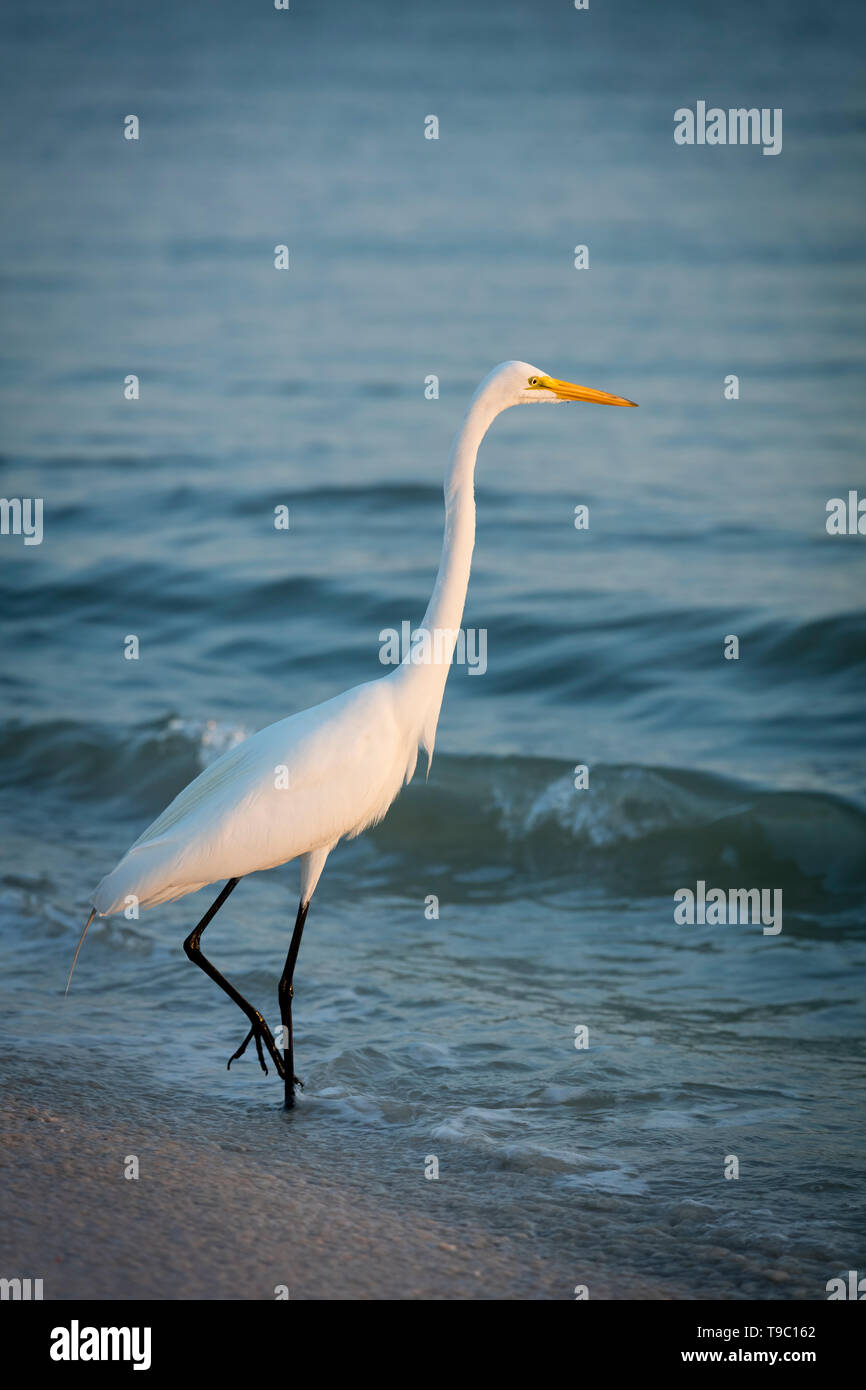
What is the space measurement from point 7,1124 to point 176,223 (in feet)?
79.6

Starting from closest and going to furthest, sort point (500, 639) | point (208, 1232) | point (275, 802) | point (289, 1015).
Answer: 1. point (208, 1232)
2. point (275, 802)
3. point (289, 1015)
4. point (500, 639)

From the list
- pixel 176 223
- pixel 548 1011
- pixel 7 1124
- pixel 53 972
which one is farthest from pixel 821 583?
pixel 176 223

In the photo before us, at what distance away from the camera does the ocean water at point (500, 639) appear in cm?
462

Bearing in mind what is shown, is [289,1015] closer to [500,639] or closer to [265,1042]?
[265,1042]

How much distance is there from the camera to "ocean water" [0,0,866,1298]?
15.2 feet

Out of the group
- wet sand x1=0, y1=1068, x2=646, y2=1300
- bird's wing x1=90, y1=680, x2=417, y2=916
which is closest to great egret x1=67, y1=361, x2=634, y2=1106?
bird's wing x1=90, y1=680, x2=417, y2=916

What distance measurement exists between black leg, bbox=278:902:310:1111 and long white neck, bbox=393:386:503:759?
79cm

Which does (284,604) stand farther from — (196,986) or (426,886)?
(196,986)

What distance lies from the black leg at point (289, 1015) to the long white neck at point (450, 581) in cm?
79

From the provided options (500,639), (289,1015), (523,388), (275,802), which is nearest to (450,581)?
(523,388)

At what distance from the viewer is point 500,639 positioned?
10.2 m

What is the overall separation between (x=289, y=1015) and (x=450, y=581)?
5.04 ft

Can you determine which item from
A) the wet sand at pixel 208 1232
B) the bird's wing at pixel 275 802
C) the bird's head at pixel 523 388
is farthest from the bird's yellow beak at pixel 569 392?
the wet sand at pixel 208 1232

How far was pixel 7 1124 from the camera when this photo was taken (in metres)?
4.10
